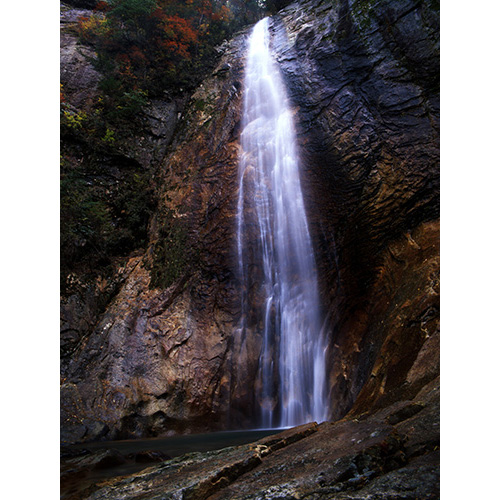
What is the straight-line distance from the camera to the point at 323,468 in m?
2.75

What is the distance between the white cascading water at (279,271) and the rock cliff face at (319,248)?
0.22 meters

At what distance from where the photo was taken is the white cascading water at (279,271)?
6.42 m

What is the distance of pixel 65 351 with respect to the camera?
6945 mm

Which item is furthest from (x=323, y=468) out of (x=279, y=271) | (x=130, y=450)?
(x=279, y=271)

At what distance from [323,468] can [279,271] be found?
14.7 ft

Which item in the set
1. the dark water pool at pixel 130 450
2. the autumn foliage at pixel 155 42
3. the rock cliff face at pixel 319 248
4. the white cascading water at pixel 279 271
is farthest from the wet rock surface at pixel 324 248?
the autumn foliage at pixel 155 42

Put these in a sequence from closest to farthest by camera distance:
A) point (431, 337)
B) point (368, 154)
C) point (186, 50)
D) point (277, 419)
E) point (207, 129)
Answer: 1. point (431, 337)
2. point (277, 419)
3. point (368, 154)
4. point (207, 129)
5. point (186, 50)

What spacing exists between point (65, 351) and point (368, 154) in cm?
645

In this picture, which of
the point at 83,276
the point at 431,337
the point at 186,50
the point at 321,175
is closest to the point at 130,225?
the point at 83,276

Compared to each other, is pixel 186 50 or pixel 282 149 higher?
pixel 186 50

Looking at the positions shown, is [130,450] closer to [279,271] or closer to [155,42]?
[279,271]

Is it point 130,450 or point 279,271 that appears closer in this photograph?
point 130,450

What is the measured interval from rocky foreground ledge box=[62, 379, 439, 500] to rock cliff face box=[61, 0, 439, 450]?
2249mm
